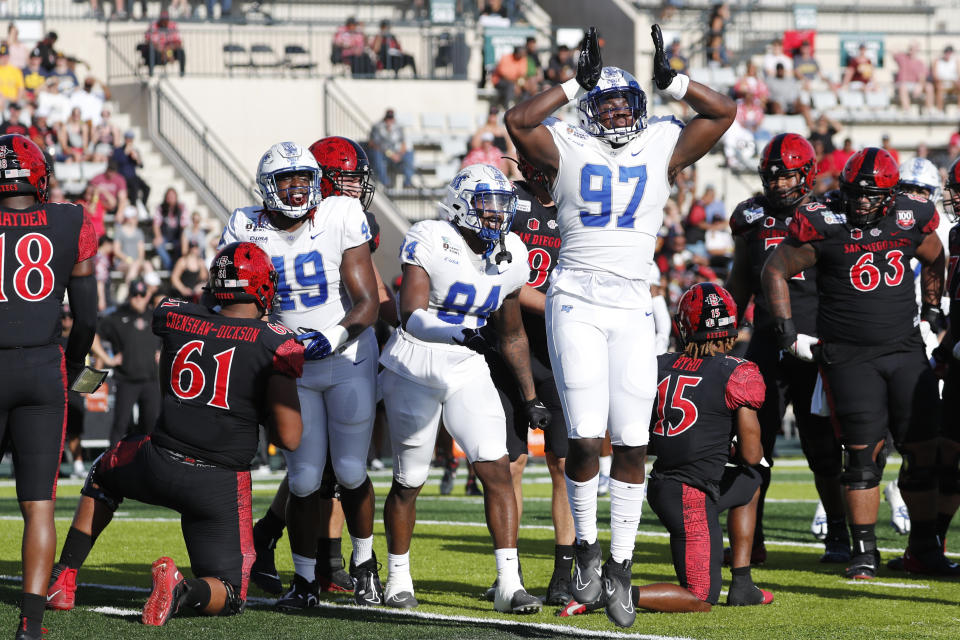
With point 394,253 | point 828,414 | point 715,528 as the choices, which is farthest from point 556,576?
point 394,253

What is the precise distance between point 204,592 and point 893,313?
3.69 m

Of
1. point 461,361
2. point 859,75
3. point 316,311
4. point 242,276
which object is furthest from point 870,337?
point 859,75

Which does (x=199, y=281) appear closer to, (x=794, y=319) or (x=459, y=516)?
(x=459, y=516)

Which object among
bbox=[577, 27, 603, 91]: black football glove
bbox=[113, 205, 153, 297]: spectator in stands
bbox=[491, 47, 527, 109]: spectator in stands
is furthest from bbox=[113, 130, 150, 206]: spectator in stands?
bbox=[577, 27, 603, 91]: black football glove

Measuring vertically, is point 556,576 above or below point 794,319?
below

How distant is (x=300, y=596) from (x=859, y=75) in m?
21.3

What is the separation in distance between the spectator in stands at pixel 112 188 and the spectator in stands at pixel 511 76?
6.88 m

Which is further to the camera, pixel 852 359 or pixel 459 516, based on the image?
pixel 459 516

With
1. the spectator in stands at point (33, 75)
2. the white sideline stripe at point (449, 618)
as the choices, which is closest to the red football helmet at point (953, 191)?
the white sideline stripe at point (449, 618)

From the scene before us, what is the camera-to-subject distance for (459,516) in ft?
33.9

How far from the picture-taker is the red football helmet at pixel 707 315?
6469 millimetres

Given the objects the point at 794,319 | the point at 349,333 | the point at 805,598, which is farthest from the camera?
the point at 794,319

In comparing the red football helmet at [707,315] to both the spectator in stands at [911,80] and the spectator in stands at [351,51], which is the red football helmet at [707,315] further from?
the spectator in stands at [911,80]

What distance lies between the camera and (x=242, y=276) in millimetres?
5789
